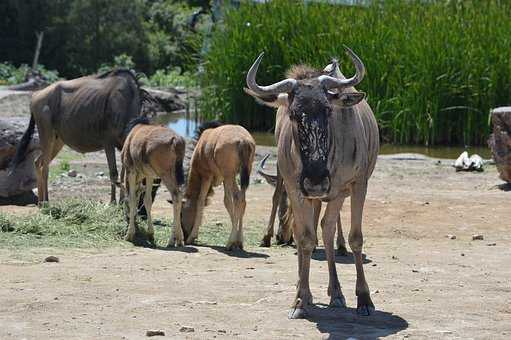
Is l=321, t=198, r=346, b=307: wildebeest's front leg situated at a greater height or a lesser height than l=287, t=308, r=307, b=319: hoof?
greater

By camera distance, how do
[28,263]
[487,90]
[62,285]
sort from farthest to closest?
[487,90] < [28,263] < [62,285]

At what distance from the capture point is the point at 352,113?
8.46m

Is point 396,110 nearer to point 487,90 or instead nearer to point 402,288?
point 487,90

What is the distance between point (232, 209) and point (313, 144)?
13.5 ft

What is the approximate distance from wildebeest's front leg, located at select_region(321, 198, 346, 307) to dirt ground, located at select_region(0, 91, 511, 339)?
0.39 ft

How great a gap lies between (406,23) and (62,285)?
15.5m

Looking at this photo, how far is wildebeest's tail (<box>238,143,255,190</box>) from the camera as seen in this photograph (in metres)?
11.3

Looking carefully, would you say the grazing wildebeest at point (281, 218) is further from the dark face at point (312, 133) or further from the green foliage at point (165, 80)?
the green foliage at point (165, 80)

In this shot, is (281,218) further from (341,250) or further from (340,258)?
(340,258)

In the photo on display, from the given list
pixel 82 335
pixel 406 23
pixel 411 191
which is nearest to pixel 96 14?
pixel 406 23

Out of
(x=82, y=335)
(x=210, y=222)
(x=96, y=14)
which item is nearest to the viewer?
(x=82, y=335)

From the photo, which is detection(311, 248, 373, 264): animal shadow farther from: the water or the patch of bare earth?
the water

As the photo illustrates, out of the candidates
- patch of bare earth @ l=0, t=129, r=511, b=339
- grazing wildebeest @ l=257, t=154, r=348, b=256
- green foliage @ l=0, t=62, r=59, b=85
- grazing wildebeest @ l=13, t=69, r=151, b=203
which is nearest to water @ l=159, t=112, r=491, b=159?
patch of bare earth @ l=0, t=129, r=511, b=339

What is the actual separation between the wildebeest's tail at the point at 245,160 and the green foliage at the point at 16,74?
79.3 ft
